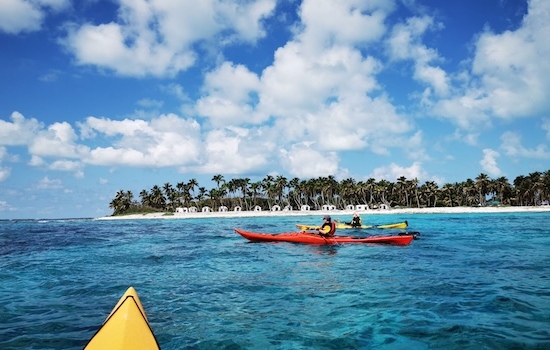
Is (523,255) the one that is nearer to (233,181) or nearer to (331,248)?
(331,248)

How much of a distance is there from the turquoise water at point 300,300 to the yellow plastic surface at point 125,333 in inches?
124

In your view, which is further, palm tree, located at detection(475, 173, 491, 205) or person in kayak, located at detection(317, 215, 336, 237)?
palm tree, located at detection(475, 173, 491, 205)

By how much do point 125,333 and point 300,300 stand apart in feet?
23.2

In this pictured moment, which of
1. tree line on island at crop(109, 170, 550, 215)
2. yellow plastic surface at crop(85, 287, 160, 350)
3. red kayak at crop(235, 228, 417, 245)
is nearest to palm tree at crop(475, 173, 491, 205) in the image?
tree line on island at crop(109, 170, 550, 215)

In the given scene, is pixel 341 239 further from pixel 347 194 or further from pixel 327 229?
pixel 347 194

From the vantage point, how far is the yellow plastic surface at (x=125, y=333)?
4.73m

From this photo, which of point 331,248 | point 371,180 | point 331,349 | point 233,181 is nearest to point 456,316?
point 331,349

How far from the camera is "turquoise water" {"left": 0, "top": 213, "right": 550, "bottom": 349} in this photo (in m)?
8.14

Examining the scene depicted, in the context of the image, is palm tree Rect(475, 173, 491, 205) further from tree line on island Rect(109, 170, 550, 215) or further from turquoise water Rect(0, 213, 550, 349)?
turquoise water Rect(0, 213, 550, 349)

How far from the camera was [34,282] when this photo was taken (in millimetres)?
15078

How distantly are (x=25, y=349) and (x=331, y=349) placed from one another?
19.7ft

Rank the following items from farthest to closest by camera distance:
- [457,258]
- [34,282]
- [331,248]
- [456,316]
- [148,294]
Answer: [331,248] < [457,258] < [34,282] < [148,294] < [456,316]

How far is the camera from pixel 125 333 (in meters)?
4.81

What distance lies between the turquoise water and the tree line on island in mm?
104369
